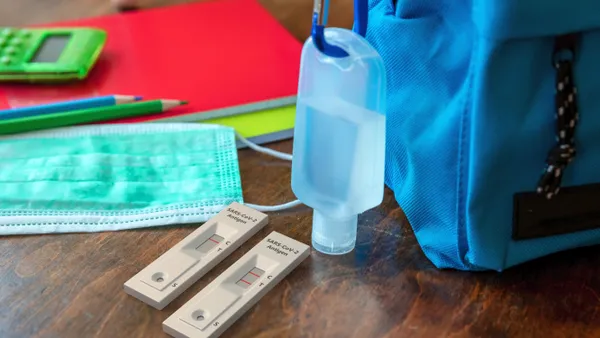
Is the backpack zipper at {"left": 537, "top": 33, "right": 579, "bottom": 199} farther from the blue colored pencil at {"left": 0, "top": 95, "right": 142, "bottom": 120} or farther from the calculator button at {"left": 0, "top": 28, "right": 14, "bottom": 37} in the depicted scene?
the calculator button at {"left": 0, "top": 28, "right": 14, "bottom": 37}

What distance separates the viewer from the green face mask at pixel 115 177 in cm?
56

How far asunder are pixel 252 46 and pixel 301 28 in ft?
0.44

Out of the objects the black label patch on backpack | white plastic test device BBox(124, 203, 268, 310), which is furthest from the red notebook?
the black label patch on backpack

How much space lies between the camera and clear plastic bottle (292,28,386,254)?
1.55 feet

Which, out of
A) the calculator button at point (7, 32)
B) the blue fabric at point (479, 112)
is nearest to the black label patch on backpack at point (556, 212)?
the blue fabric at point (479, 112)

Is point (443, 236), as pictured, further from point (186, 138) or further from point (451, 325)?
point (186, 138)

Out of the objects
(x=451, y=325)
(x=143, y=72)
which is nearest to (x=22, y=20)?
(x=143, y=72)

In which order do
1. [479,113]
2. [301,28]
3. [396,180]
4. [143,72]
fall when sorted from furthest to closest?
[301,28] < [143,72] < [396,180] < [479,113]

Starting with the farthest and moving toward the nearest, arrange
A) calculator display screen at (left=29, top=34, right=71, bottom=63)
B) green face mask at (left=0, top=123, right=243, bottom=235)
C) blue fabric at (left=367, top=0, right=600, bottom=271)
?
calculator display screen at (left=29, top=34, right=71, bottom=63) < green face mask at (left=0, top=123, right=243, bottom=235) < blue fabric at (left=367, top=0, right=600, bottom=271)

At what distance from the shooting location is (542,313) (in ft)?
1.58

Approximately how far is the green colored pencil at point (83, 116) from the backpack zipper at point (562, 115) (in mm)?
379

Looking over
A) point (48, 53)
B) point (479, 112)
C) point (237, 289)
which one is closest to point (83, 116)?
point (48, 53)

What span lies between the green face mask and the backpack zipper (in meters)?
0.25

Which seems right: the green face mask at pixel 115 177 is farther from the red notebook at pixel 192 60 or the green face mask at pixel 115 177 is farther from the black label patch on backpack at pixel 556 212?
the black label patch on backpack at pixel 556 212
